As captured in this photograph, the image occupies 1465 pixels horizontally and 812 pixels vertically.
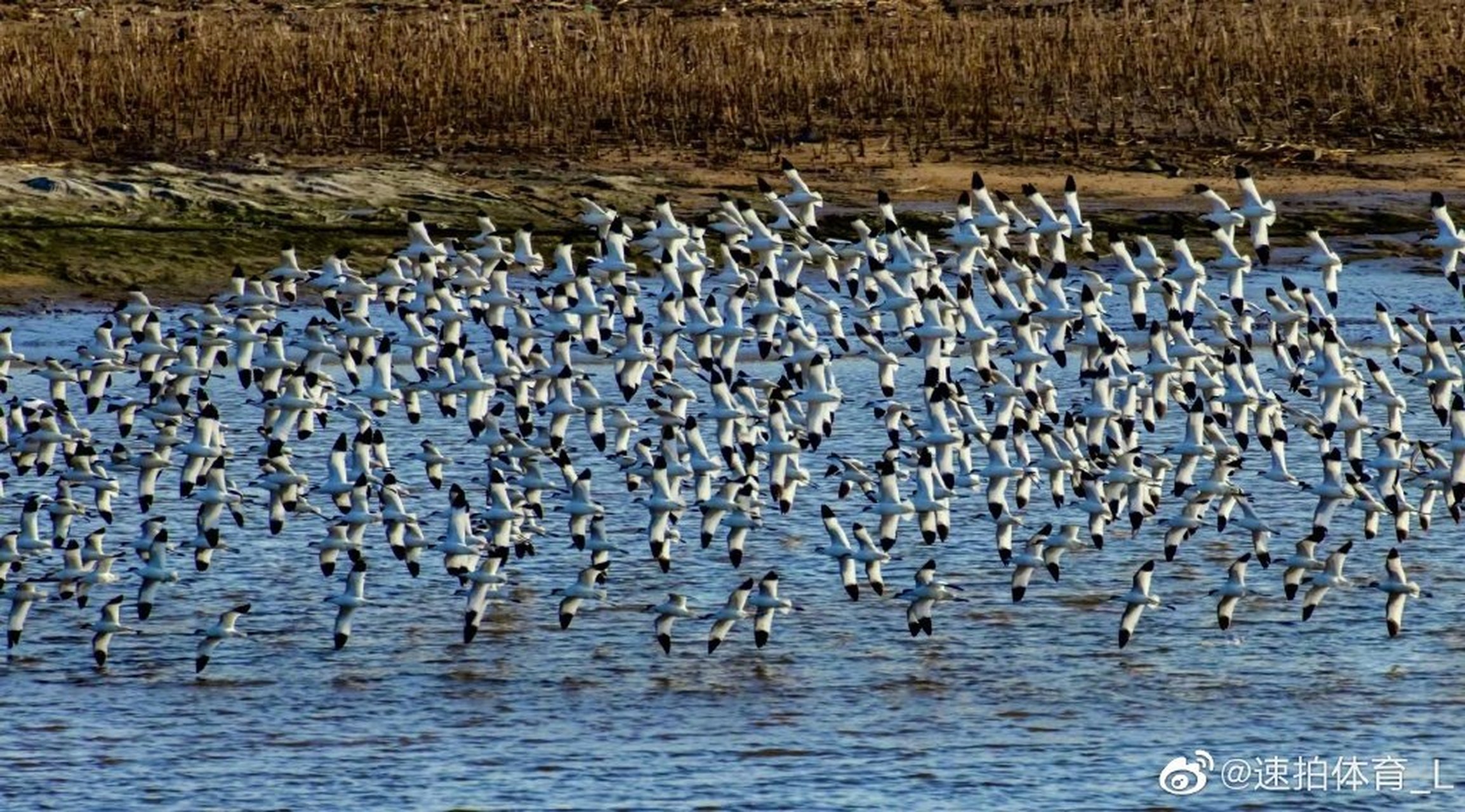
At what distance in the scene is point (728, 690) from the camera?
40.0 ft

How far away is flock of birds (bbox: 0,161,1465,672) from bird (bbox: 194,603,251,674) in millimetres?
25

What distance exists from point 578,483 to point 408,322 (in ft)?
5.34

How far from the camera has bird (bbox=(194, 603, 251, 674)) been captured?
40.7ft

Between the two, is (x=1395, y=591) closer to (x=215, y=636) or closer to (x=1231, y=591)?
(x=1231, y=591)

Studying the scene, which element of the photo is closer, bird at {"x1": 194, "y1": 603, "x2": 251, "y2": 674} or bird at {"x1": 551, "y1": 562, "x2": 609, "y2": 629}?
bird at {"x1": 194, "y1": 603, "x2": 251, "y2": 674}

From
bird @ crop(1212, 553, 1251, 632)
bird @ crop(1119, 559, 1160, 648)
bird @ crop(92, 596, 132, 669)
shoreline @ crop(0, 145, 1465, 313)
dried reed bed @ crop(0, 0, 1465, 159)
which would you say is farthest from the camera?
dried reed bed @ crop(0, 0, 1465, 159)

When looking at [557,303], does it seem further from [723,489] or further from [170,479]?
[170,479]

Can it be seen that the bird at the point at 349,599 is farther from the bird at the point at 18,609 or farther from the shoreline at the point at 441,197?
the shoreline at the point at 441,197

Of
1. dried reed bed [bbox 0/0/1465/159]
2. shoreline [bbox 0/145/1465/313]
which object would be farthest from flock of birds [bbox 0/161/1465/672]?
dried reed bed [bbox 0/0/1465/159]

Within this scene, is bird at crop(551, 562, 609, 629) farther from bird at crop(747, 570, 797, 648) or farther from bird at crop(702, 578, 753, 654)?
bird at crop(747, 570, 797, 648)

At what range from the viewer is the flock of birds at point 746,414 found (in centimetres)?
1269

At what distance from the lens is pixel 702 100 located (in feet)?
87.2

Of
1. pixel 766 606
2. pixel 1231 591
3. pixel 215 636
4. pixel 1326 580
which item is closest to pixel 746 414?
pixel 766 606

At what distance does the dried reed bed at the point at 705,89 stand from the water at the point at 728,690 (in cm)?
1142
